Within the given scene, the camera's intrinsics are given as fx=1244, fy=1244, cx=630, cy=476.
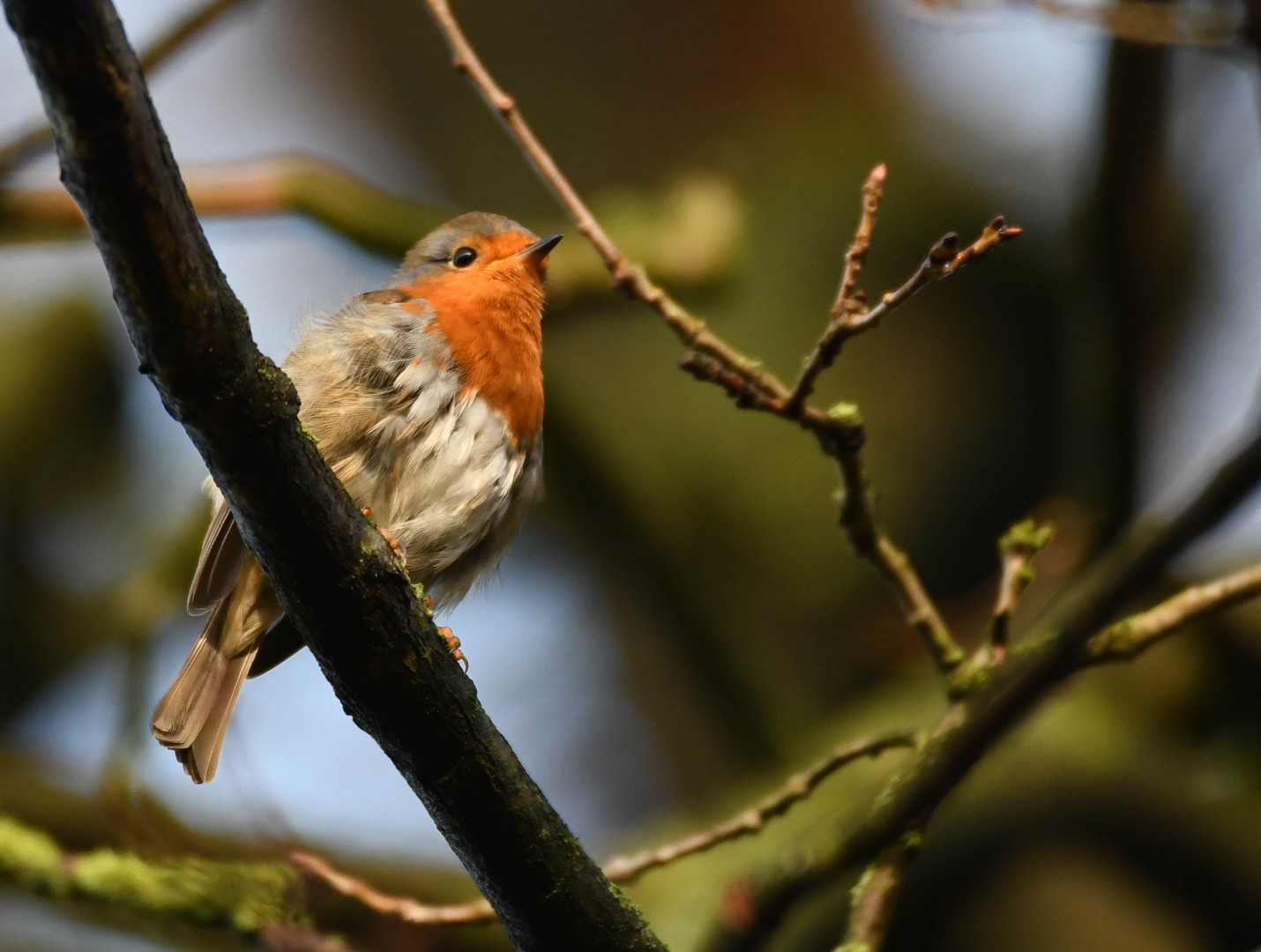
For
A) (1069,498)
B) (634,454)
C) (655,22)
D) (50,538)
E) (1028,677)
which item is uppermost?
(655,22)

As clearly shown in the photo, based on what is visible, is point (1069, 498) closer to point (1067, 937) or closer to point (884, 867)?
point (1067, 937)

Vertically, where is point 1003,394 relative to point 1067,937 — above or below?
above

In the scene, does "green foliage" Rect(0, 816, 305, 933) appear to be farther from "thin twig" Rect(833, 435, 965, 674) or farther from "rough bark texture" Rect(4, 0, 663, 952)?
"thin twig" Rect(833, 435, 965, 674)

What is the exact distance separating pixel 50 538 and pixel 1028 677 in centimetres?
598

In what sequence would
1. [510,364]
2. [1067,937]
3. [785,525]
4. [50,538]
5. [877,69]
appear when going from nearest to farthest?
[510,364]
[1067,937]
[50,538]
[785,525]
[877,69]

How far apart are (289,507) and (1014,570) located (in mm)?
1704

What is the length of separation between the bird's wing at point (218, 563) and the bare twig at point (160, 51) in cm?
156

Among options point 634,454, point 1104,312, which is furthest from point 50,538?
point 1104,312

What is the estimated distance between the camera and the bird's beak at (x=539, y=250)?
4.41 m

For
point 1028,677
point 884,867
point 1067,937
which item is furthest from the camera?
point 1067,937

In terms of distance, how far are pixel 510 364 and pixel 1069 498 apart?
7.50ft

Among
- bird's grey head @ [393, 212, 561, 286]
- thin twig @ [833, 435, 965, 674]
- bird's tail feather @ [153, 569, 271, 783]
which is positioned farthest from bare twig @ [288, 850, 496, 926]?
bird's grey head @ [393, 212, 561, 286]

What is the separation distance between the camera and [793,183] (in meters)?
8.02

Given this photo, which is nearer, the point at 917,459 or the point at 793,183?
the point at 917,459
